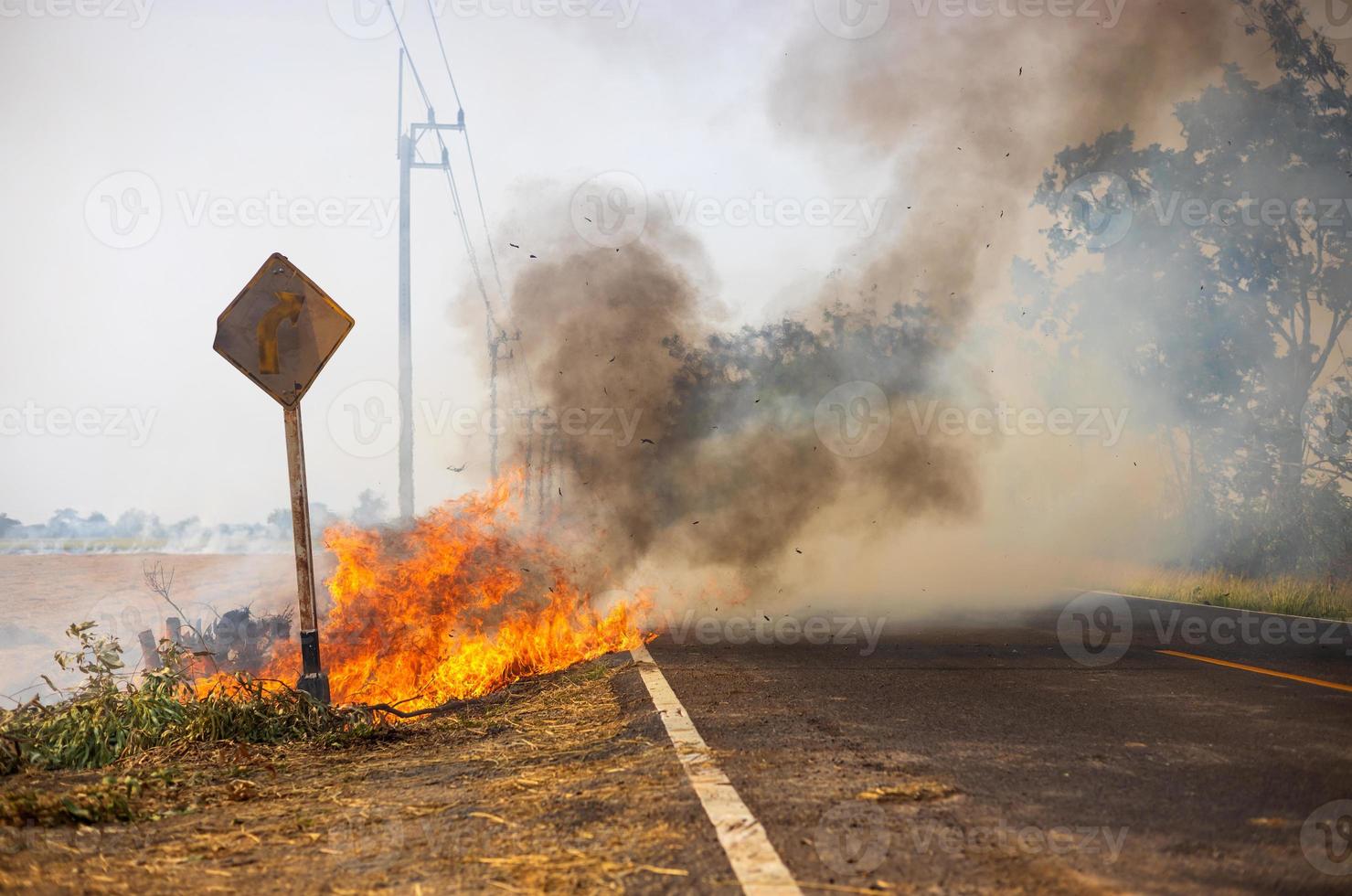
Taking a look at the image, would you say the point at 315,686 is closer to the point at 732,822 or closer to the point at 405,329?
the point at 732,822

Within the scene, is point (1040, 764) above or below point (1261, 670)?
above

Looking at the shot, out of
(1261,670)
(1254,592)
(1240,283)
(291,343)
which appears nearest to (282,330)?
(291,343)

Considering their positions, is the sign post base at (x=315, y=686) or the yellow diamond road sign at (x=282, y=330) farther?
the yellow diamond road sign at (x=282, y=330)

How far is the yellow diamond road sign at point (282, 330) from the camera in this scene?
23.3 feet

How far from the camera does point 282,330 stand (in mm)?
7191

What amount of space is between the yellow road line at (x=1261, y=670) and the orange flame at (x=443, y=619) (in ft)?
16.7

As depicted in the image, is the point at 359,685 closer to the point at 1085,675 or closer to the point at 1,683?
the point at 1085,675

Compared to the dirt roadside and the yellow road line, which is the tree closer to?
the yellow road line

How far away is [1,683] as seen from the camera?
62.6 feet

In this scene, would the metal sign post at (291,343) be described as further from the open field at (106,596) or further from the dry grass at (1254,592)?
the dry grass at (1254,592)

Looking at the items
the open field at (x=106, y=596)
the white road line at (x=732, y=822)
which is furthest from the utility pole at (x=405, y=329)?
the white road line at (x=732, y=822)

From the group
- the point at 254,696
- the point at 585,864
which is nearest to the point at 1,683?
the point at 254,696

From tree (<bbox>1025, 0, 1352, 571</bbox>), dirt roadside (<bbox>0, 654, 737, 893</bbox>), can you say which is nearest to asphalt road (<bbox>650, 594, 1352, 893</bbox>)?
dirt roadside (<bbox>0, 654, 737, 893</bbox>)

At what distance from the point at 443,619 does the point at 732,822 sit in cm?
733
